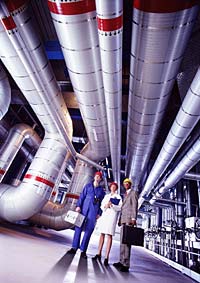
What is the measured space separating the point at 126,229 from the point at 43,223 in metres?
2.98

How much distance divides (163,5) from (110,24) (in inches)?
14.0

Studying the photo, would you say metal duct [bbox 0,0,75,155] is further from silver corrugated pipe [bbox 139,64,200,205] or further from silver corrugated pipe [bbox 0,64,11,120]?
silver corrugated pipe [bbox 139,64,200,205]

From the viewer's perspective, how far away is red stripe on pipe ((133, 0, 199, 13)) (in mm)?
1327

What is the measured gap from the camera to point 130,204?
8.14ft

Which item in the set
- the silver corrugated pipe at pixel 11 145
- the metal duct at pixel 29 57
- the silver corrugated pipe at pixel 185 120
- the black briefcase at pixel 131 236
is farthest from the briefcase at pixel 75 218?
the silver corrugated pipe at pixel 11 145

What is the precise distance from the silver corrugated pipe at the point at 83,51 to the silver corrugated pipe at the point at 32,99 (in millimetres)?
348

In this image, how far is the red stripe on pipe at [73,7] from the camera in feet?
4.78

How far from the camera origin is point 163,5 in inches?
52.9

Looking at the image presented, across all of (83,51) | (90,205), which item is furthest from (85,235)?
(83,51)

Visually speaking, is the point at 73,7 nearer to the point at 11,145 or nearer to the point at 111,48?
the point at 111,48

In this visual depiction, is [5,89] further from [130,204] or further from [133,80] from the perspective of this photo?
Result: [130,204]

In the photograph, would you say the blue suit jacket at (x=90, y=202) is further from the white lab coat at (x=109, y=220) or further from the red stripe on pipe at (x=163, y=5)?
the red stripe on pipe at (x=163, y=5)

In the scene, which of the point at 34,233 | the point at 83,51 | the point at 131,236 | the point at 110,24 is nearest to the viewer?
the point at 110,24

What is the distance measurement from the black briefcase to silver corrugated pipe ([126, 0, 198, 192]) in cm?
129
